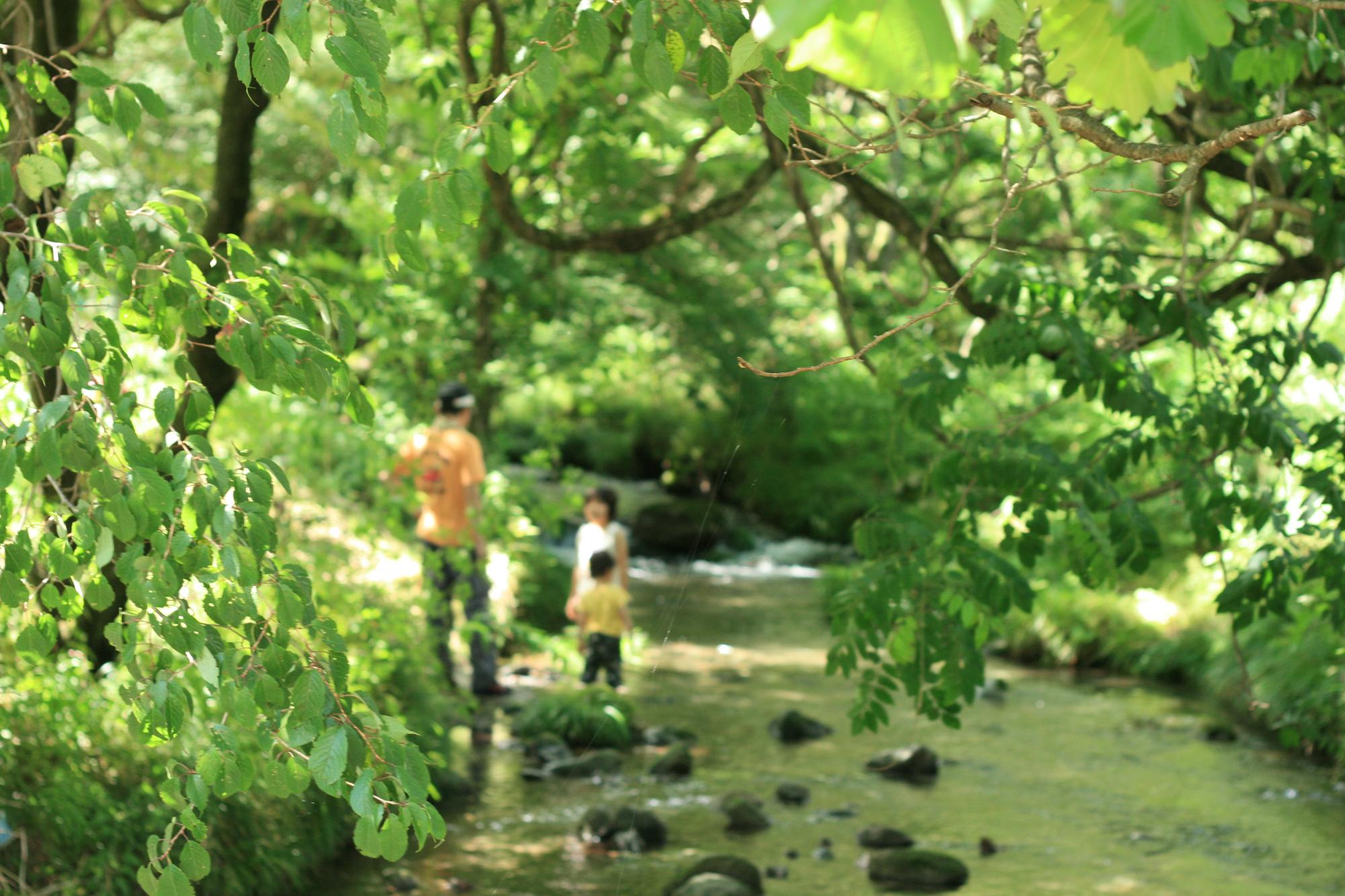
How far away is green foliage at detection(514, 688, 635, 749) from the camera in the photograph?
7.31 metres

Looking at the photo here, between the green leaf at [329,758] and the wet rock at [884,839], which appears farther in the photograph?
the wet rock at [884,839]

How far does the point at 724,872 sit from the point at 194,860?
352 cm

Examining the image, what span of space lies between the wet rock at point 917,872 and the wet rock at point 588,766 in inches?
71.8

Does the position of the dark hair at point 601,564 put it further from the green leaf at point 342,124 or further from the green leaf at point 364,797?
the green leaf at point 342,124

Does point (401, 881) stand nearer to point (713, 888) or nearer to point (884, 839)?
point (713, 888)

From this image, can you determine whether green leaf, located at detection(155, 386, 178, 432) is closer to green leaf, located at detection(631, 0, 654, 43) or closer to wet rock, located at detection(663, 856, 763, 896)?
green leaf, located at detection(631, 0, 654, 43)

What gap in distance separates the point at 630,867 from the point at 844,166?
3.79m

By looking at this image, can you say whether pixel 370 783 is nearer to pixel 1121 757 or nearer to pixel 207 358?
pixel 207 358

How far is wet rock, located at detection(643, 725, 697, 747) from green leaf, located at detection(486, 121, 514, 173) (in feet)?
18.5

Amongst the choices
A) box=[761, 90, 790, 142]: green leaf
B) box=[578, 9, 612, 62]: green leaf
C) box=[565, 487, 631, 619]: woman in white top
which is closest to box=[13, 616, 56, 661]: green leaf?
box=[578, 9, 612, 62]: green leaf

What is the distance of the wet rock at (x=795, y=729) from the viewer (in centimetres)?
781

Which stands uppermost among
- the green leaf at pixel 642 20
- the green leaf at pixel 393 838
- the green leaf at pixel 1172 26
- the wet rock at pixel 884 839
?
the green leaf at pixel 642 20

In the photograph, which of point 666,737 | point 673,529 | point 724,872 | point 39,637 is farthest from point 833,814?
point 673,529

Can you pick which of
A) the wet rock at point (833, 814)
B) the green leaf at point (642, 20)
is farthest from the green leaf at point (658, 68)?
the wet rock at point (833, 814)
